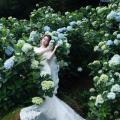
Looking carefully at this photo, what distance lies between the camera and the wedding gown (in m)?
7.93

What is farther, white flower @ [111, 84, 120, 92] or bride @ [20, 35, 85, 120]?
bride @ [20, 35, 85, 120]

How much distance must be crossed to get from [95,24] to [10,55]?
263 cm

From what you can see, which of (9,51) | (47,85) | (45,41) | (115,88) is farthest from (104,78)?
(9,51)

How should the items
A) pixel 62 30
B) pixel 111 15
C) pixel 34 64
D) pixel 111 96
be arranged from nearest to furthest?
pixel 111 96 < pixel 34 64 < pixel 111 15 < pixel 62 30

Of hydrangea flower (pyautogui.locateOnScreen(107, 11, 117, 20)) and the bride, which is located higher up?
hydrangea flower (pyautogui.locateOnScreen(107, 11, 117, 20))

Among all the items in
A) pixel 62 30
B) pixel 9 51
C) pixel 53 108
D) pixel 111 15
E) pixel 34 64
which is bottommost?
pixel 53 108

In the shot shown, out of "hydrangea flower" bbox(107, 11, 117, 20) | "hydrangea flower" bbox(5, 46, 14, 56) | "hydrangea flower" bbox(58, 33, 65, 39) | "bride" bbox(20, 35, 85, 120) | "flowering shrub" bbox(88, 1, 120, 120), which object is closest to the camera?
"flowering shrub" bbox(88, 1, 120, 120)

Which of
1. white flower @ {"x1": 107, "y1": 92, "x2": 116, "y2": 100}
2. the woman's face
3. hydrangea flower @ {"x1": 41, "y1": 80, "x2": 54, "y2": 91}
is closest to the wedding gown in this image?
the woman's face

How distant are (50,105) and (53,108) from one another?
111 mm

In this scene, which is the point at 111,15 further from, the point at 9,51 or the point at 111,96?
the point at 111,96

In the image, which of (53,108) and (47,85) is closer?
(47,85)

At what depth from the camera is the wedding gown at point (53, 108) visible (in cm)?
793

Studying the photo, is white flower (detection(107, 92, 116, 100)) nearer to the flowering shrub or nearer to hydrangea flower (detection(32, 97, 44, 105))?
the flowering shrub

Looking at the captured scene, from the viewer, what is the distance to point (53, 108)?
8211 mm
